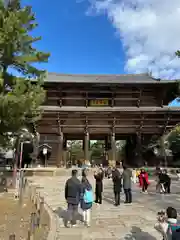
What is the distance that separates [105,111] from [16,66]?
46.6ft

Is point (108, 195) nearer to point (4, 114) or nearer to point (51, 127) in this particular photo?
point (4, 114)

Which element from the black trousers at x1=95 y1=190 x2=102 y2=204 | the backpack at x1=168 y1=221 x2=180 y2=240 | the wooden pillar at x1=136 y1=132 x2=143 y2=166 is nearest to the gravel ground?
the black trousers at x1=95 y1=190 x2=102 y2=204

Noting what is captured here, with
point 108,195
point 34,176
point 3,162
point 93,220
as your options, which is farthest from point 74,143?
point 93,220

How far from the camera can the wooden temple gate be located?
80.3ft

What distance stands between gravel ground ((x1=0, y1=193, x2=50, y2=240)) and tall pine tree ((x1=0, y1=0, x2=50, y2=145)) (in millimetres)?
2997

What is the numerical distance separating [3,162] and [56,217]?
41.2 metres

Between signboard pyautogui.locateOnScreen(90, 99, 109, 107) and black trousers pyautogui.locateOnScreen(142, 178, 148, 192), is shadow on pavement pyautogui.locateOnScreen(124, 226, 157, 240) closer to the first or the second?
black trousers pyautogui.locateOnScreen(142, 178, 148, 192)

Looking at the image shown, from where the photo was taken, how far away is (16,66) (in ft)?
36.5

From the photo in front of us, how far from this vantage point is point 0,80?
896cm

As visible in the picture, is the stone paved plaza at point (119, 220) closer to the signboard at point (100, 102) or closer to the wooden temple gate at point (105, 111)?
the wooden temple gate at point (105, 111)

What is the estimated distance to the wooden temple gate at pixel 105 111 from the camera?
24.5m

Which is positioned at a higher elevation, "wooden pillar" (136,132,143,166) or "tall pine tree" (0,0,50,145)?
"tall pine tree" (0,0,50,145)

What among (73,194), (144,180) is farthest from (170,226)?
(144,180)

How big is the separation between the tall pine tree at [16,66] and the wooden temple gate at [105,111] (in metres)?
13.0
